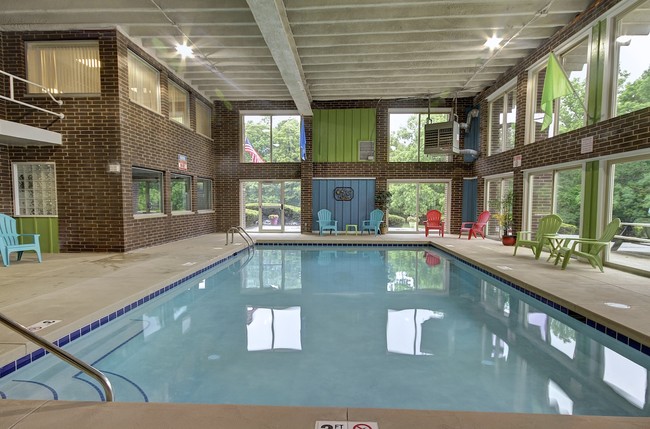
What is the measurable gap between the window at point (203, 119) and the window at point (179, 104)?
21.6 inches

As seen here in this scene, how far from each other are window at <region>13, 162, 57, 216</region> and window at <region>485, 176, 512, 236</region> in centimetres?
1002

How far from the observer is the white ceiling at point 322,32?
537 centimetres

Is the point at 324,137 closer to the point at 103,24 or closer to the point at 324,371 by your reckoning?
the point at 103,24

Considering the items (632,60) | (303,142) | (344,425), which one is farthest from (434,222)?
(344,425)

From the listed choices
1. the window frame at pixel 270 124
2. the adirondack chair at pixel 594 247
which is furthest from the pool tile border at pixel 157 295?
the window frame at pixel 270 124

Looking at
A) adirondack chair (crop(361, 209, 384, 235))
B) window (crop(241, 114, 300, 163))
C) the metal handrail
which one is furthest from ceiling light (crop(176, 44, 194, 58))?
adirondack chair (crop(361, 209, 384, 235))

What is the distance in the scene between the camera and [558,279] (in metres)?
4.40

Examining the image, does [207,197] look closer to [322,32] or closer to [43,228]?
[43,228]

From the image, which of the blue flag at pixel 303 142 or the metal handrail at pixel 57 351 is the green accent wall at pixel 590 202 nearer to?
the blue flag at pixel 303 142

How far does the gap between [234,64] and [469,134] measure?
7.25m

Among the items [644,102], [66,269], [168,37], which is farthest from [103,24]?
[644,102]

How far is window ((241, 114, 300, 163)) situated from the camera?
1112 centimetres

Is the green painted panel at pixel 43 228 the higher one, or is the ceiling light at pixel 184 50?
the ceiling light at pixel 184 50

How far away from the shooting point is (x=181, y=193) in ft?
29.6
